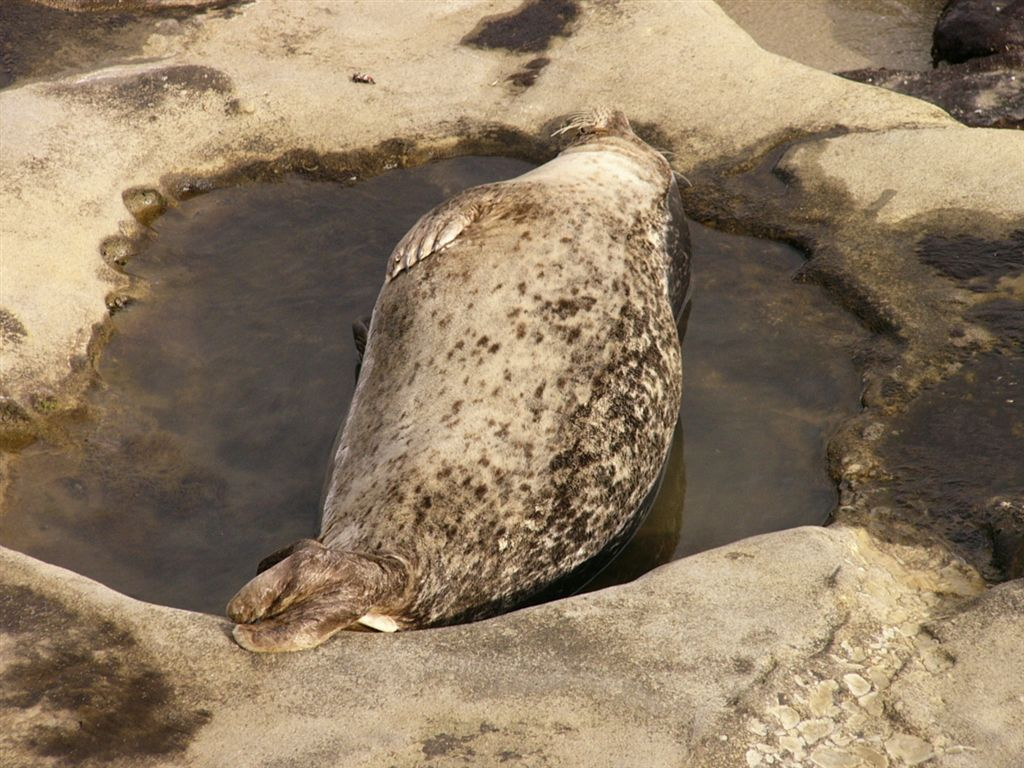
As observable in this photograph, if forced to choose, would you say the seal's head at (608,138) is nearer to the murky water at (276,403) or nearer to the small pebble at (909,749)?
the murky water at (276,403)

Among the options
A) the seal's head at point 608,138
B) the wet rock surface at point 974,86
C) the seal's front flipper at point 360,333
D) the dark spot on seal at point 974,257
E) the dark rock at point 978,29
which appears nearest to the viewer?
the seal's front flipper at point 360,333

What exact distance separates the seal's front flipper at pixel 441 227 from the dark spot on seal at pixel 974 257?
81.2 inches

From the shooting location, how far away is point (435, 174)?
6.48 meters

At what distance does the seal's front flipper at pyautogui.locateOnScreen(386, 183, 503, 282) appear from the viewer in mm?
4836

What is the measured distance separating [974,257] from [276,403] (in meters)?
3.21

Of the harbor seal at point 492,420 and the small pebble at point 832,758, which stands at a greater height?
the harbor seal at point 492,420

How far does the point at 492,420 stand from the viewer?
13.7ft

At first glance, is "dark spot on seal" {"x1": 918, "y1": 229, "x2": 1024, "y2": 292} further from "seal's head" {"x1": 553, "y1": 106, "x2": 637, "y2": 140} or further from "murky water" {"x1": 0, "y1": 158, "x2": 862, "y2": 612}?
"seal's head" {"x1": 553, "y1": 106, "x2": 637, "y2": 140}

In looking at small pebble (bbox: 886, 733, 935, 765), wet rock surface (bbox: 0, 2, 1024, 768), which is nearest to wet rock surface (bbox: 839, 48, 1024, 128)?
wet rock surface (bbox: 0, 2, 1024, 768)

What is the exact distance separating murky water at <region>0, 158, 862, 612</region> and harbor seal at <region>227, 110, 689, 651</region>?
13.4 inches

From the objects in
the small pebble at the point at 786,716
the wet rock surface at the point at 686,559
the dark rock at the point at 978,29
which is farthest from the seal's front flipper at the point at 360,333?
the dark rock at the point at 978,29

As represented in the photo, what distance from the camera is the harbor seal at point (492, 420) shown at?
3.80 meters

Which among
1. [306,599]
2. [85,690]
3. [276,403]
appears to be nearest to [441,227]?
[276,403]

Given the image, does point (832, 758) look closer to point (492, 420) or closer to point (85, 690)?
point (492, 420)
